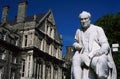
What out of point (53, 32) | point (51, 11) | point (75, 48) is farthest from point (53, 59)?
point (75, 48)

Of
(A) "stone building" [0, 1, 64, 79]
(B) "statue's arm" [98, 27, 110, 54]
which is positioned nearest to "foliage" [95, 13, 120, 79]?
(A) "stone building" [0, 1, 64, 79]

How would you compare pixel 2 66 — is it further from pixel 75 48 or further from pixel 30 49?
pixel 75 48

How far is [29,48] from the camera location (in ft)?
150

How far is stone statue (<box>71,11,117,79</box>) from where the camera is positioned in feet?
20.7

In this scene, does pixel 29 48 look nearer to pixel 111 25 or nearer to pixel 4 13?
pixel 4 13

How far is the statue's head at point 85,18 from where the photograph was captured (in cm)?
691

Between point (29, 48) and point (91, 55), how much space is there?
3957cm

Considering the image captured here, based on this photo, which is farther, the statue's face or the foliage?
the foliage

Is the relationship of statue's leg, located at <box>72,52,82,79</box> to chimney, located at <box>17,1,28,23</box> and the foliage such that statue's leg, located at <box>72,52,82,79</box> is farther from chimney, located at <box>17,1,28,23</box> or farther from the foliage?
chimney, located at <box>17,1,28,23</box>

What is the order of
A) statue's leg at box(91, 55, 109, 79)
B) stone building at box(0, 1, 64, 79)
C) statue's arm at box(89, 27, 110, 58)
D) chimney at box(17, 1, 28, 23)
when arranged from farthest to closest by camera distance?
1. chimney at box(17, 1, 28, 23)
2. stone building at box(0, 1, 64, 79)
3. statue's arm at box(89, 27, 110, 58)
4. statue's leg at box(91, 55, 109, 79)

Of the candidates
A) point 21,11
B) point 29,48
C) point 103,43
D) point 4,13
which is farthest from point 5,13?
point 103,43

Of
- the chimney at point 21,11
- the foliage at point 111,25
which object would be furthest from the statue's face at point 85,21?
the chimney at point 21,11

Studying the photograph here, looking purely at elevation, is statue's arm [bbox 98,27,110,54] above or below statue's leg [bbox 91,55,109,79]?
above

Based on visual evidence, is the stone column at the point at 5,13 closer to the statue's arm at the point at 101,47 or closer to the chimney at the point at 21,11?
the chimney at the point at 21,11
